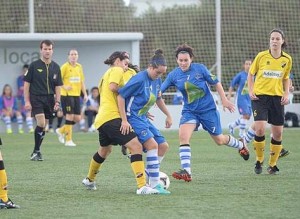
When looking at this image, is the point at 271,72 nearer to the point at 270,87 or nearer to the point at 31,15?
the point at 270,87

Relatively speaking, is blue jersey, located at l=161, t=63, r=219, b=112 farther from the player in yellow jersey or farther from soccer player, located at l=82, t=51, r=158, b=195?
soccer player, located at l=82, t=51, r=158, b=195

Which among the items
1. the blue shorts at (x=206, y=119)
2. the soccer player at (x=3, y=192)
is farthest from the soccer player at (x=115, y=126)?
the blue shorts at (x=206, y=119)

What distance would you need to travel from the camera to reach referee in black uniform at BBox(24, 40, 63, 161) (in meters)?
14.7

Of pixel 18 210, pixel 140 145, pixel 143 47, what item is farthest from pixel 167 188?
pixel 143 47

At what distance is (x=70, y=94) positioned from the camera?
19.1 metres

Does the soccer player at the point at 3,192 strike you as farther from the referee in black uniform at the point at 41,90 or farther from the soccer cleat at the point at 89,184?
the referee in black uniform at the point at 41,90

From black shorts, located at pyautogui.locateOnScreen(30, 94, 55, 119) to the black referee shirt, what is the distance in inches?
3.0

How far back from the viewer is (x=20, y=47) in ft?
83.1

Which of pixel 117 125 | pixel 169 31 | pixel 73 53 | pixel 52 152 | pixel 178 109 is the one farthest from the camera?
pixel 169 31

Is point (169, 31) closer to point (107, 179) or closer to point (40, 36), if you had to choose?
point (40, 36)

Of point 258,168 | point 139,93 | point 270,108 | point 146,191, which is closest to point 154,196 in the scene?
point 146,191

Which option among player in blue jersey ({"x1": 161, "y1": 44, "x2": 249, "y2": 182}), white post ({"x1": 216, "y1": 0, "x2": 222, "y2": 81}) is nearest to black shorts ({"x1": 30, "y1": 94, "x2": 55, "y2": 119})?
player in blue jersey ({"x1": 161, "y1": 44, "x2": 249, "y2": 182})

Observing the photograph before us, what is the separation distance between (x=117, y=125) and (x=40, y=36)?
15296 mm

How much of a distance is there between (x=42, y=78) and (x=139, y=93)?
5.65 metres
